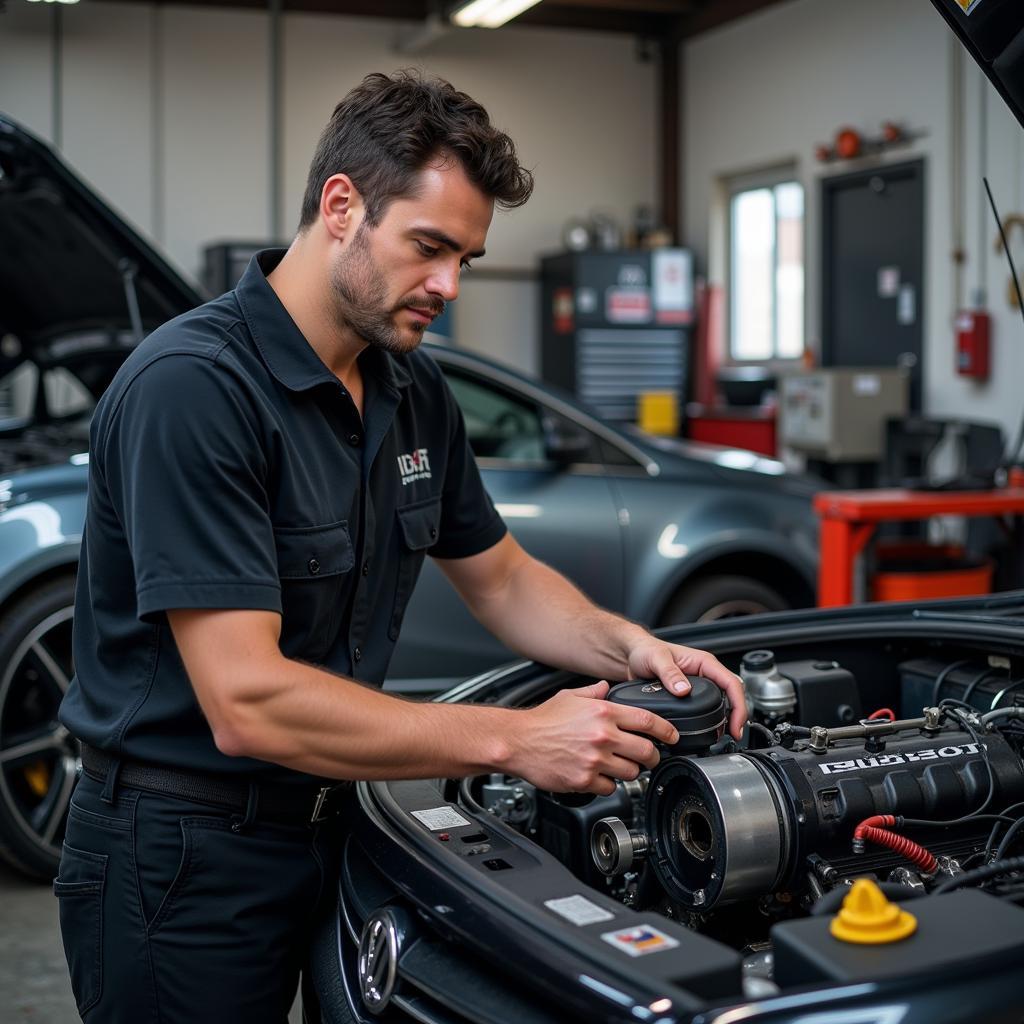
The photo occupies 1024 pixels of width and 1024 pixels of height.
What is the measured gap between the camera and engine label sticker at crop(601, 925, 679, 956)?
3.63 feet

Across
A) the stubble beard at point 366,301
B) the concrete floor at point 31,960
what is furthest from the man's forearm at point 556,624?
the concrete floor at point 31,960

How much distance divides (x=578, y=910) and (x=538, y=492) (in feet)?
8.97

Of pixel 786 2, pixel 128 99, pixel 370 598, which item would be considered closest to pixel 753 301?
pixel 786 2

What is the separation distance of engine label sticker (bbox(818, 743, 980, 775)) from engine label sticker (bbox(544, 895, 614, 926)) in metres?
0.40

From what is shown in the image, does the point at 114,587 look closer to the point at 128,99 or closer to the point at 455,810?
the point at 455,810

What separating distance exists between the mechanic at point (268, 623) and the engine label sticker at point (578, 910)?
18 cm

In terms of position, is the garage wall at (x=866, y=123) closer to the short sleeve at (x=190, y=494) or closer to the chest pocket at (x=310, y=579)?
the chest pocket at (x=310, y=579)

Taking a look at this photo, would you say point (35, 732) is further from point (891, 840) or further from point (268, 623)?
point (891, 840)

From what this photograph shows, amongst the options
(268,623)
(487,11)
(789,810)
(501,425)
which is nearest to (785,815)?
(789,810)

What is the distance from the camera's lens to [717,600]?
164 inches

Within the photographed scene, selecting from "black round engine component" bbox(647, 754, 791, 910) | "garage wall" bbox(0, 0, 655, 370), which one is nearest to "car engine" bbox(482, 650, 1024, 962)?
"black round engine component" bbox(647, 754, 791, 910)

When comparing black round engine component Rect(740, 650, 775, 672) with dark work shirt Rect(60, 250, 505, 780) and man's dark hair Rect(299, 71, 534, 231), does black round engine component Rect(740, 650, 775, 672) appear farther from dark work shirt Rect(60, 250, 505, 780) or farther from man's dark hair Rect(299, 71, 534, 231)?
man's dark hair Rect(299, 71, 534, 231)

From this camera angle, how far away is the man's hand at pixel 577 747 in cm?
139

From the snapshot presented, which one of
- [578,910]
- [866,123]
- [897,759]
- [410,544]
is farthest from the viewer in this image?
[866,123]
